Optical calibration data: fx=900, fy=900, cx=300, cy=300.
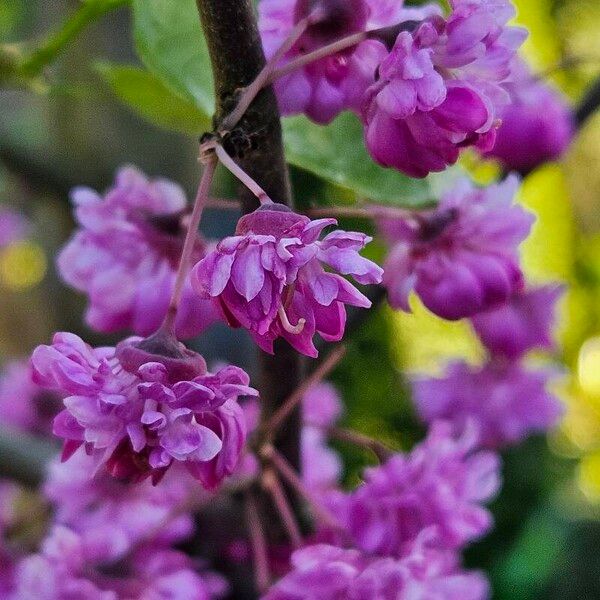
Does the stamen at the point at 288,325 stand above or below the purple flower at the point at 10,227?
above

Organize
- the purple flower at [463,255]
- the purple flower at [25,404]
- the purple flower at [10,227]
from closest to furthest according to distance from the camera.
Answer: the purple flower at [463,255] < the purple flower at [25,404] < the purple flower at [10,227]

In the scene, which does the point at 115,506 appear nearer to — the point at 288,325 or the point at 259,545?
the point at 259,545

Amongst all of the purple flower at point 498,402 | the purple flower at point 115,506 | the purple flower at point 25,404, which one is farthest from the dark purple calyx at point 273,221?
the purple flower at point 25,404

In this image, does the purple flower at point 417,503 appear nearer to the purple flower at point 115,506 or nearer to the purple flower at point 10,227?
the purple flower at point 115,506

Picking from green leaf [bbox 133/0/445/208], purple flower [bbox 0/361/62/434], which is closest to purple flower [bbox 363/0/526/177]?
green leaf [bbox 133/0/445/208]

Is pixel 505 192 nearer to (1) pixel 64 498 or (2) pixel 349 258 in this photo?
(2) pixel 349 258

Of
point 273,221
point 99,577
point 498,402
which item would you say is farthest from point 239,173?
point 498,402
